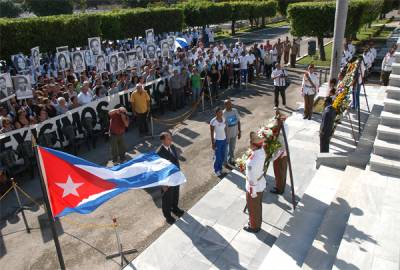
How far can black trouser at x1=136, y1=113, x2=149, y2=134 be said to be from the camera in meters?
13.2

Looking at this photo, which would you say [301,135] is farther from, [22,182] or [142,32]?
[142,32]

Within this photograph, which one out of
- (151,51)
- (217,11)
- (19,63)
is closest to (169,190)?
(19,63)

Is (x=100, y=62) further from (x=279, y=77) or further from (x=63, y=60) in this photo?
(x=279, y=77)

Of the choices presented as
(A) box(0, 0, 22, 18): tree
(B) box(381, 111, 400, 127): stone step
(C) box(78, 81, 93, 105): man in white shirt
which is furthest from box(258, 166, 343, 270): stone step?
(A) box(0, 0, 22, 18): tree

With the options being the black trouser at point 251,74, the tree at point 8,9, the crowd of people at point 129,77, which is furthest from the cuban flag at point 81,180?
the tree at point 8,9

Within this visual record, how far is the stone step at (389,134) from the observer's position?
28.3 ft

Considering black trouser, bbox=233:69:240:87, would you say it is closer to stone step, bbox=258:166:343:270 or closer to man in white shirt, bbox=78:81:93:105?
man in white shirt, bbox=78:81:93:105

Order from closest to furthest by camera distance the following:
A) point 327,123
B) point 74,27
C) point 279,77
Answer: point 327,123, point 279,77, point 74,27

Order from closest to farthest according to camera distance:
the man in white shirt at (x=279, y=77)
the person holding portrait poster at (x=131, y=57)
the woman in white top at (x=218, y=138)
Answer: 1. the woman in white top at (x=218, y=138)
2. the man in white shirt at (x=279, y=77)
3. the person holding portrait poster at (x=131, y=57)

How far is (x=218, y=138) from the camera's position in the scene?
391 inches

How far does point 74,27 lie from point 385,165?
2391 centimetres

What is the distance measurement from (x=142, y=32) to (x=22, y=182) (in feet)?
90.1

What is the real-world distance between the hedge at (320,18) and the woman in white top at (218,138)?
56.6ft

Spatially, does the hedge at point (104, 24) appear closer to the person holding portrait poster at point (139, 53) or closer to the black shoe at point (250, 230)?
the person holding portrait poster at point (139, 53)
